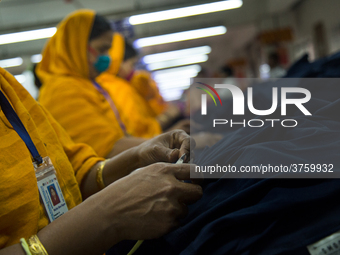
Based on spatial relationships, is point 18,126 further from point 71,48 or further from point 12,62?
point 12,62

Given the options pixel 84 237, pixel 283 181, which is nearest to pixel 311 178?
pixel 283 181

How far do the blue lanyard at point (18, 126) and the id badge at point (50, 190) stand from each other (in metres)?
0.02

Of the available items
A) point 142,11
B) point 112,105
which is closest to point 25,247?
point 112,105

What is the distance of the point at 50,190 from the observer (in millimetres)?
709

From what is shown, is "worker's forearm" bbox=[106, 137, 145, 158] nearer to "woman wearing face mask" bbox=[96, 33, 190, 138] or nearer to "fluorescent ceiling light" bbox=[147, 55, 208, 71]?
"woman wearing face mask" bbox=[96, 33, 190, 138]

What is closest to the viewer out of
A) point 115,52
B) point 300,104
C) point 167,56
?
point 300,104

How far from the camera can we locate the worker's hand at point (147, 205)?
0.57 metres

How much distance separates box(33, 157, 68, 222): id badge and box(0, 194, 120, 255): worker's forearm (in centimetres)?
12

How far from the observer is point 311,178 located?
51 cm

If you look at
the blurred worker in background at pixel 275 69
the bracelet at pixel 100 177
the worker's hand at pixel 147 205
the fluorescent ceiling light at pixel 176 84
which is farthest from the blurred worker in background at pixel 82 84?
the fluorescent ceiling light at pixel 176 84

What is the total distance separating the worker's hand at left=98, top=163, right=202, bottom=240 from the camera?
1.86ft

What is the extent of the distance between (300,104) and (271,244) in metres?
0.39

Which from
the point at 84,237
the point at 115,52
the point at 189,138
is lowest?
the point at 84,237

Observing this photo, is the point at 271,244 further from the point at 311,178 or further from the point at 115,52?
the point at 115,52
